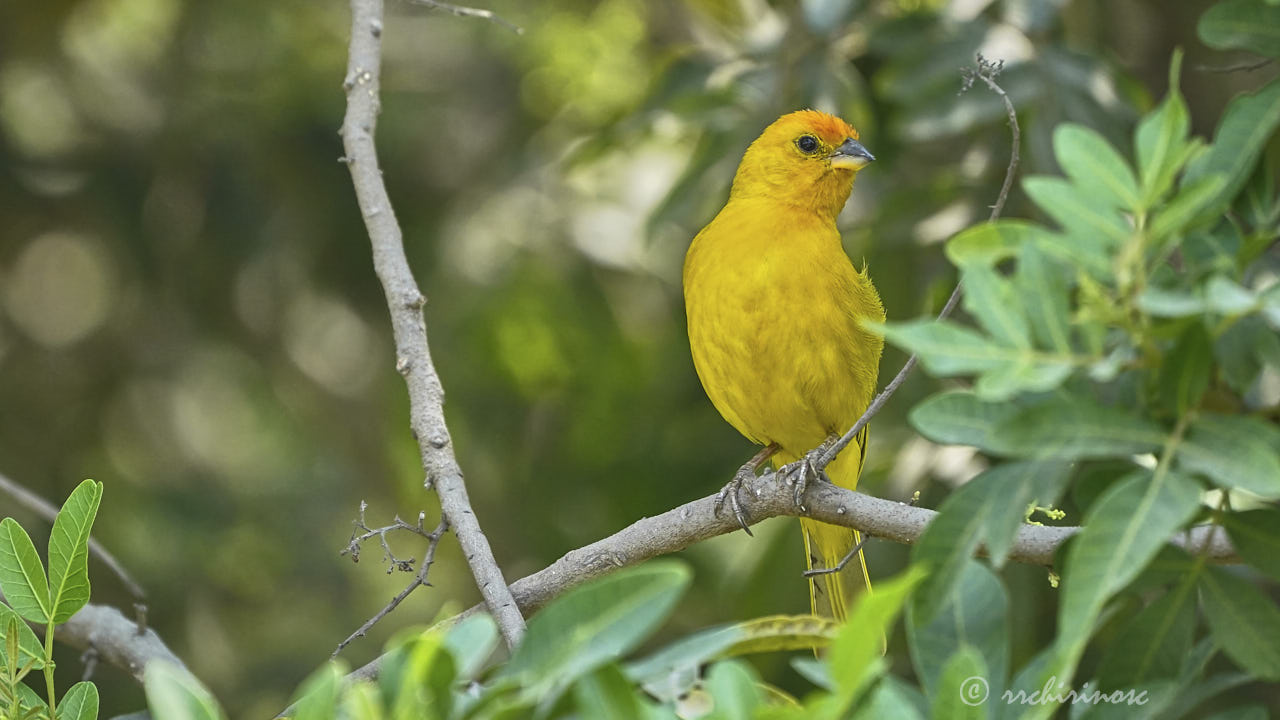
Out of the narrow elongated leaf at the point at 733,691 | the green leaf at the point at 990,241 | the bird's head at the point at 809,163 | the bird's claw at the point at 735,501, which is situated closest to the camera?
the narrow elongated leaf at the point at 733,691

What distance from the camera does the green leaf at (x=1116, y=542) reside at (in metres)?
1.21

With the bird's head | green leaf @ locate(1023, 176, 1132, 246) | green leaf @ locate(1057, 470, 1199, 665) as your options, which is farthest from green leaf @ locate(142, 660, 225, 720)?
the bird's head

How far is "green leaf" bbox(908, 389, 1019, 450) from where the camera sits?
1402mm

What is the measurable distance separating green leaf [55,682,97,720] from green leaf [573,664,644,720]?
3.38 ft

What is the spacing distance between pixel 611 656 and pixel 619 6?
4.98m

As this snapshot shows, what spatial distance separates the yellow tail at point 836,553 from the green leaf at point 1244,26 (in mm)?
2364

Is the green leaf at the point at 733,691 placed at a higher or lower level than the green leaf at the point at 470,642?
lower

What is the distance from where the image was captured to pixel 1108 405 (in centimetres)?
144

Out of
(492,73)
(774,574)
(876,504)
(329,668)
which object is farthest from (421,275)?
(329,668)

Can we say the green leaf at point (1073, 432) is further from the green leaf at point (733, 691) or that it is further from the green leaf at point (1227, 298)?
the green leaf at point (733, 691)

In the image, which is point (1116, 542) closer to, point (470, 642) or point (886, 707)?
point (886, 707)

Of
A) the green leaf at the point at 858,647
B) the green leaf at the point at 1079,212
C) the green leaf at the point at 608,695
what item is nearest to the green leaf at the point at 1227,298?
the green leaf at the point at 1079,212

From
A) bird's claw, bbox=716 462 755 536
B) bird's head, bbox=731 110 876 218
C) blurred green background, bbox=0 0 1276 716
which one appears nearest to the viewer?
bird's claw, bbox=716 462 755 536

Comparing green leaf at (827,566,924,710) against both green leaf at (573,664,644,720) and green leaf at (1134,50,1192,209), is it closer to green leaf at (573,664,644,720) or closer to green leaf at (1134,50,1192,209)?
green leaf at (573,664,644,720)
